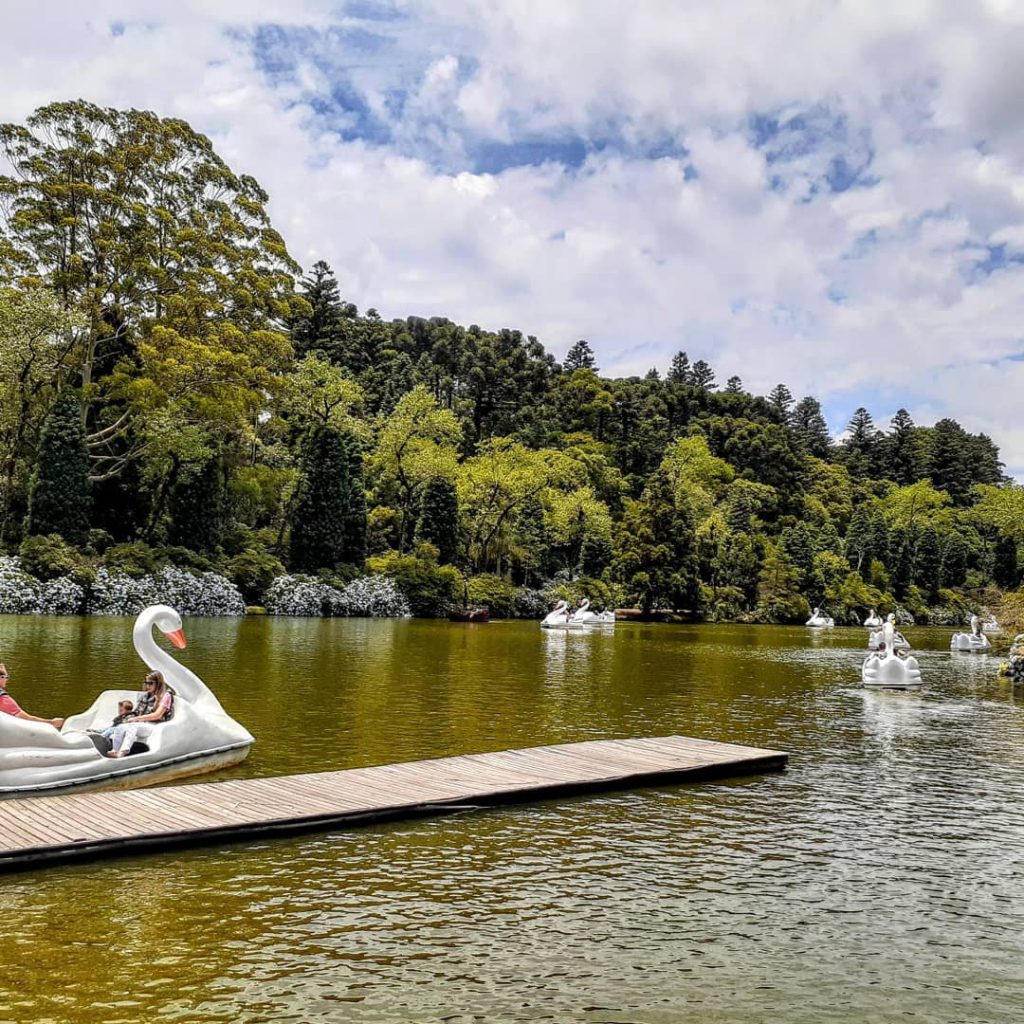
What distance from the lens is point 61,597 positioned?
37656 mm

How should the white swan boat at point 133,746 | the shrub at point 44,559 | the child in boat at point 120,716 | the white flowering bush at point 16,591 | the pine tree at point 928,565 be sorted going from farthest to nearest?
the pine tree at point 928,565, the shrub at point 44,559, the white flowering bush at point 16,591, the child in boat at point 120,716, the white swan boat at point 133,746

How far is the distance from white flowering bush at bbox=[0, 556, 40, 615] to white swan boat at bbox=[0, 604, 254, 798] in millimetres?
27937

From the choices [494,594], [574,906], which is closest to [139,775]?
[574,906]

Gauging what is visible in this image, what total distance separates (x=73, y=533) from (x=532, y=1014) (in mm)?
39489

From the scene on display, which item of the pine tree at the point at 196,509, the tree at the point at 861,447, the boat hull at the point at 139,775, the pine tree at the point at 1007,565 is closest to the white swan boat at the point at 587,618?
the pine tree at the point at 196,509

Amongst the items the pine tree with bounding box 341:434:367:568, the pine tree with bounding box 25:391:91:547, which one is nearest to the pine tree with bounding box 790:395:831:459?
the pine tree with bounding box 341:434:367:568

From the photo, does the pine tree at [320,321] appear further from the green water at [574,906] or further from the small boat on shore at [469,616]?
the green water at [574,906]

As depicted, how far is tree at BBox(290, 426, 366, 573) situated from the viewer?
50.6m

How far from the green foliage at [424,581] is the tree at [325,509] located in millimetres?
1926

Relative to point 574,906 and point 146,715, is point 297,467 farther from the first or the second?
point 574,906

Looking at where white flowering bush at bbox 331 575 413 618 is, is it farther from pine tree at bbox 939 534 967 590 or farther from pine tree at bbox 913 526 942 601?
pine tree at bbox 939 534 967 590

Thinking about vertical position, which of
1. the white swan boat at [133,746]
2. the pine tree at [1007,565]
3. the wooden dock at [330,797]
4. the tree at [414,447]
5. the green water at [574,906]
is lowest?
the green water at [574,906]

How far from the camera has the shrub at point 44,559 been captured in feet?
125

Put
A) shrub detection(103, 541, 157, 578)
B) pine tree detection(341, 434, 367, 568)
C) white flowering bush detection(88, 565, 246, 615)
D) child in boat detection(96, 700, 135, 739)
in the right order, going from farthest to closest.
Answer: pine tree detection(341, 434, 367, 568) → shrub detection(103, 541, 157, 578) → white flowering bush detection(88, 565, 246, 615) → child in boat detection(96, 700, 135, 739)
